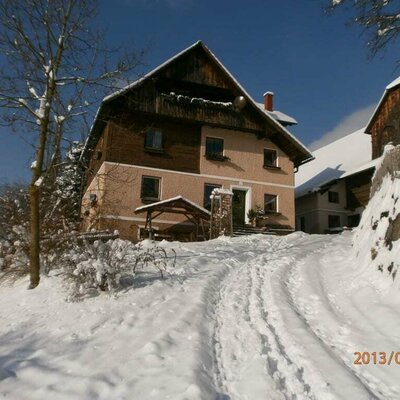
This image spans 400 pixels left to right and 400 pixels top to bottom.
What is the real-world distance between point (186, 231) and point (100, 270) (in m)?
12.9

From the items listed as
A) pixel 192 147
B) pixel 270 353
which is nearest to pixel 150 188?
pixel 192 147

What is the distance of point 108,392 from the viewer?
3.39m

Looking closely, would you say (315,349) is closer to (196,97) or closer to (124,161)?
(124,161)

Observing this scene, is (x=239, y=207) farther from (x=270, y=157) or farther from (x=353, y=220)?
(x=353, y=220)

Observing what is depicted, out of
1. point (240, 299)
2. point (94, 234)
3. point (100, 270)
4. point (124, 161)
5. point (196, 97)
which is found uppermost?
point (196, 97)

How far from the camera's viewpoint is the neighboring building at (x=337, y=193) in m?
24.9

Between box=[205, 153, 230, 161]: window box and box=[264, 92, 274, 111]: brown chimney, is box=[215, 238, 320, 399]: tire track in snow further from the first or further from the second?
box=[264, 92, 274, 111]: brown chimney

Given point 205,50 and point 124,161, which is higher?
point 205,50

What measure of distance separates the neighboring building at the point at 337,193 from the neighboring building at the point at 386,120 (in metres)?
1.35

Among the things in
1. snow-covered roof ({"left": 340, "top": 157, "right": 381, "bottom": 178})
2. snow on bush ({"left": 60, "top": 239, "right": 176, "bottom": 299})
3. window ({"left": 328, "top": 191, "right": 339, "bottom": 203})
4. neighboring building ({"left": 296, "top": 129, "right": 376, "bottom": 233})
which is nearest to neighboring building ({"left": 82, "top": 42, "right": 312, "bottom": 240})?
snow-covered roof ({"left": 340, "top": 157, "right": 381, "bottom": 178})

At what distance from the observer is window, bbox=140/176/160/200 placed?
1908cm

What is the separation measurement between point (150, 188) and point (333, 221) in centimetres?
1371

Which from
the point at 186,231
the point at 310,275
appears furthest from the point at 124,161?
the point at 310,275

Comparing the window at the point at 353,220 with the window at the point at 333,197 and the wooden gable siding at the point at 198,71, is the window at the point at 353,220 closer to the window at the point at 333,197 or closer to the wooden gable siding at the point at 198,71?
the window at the point at 333,197
